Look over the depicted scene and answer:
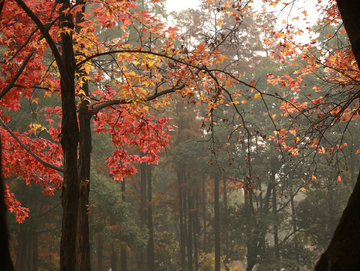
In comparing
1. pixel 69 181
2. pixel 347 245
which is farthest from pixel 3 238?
pixel 69 181

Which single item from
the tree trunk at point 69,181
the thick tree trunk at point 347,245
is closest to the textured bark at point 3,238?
the thick tree trunk at point 347,245

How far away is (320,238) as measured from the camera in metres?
18.1

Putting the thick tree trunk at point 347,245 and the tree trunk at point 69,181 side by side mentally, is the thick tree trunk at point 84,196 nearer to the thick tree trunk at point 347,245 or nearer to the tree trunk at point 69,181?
the tree trunk at point 69,181

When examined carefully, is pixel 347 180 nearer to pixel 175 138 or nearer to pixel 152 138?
pixel 175 138

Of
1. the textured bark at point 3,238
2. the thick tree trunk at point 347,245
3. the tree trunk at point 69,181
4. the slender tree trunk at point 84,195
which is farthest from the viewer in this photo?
the slender tree trunk at point 84,195

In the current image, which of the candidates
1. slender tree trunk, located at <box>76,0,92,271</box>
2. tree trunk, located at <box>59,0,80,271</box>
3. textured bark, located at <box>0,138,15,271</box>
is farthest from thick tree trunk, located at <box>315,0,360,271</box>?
slender tree trunk, located at <box>76,0,92,271</box>

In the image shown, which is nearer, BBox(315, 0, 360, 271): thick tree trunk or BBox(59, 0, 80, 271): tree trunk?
BBox(315, 0, 360, 271): thick tree trunk

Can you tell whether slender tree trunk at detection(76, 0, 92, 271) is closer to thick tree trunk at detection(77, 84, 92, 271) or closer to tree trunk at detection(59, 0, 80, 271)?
thick tree trunk at detection(77, 84, 92, 271)

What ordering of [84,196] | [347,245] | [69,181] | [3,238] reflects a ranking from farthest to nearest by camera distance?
[84,196] → [69,181] → [347,245] → [3,238]

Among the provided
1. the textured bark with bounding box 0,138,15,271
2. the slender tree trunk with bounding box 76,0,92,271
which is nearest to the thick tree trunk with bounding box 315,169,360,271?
the textured bark with bounding box 0,138,15,271

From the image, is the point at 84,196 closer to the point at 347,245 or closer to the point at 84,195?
the point at 84,195

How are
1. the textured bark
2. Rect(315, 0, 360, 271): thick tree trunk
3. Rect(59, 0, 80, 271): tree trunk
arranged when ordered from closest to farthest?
the textured bark < Rect(315, 0, 360, 271): thick tree trunk < Rect(59, 0, 80, 271): tree trunk

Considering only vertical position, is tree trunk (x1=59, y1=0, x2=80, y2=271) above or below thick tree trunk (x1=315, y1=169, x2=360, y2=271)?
above

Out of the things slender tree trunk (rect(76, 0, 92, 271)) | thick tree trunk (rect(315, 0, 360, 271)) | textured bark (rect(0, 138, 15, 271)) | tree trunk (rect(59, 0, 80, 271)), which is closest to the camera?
textured bark (rect(0, 138, 15, 271))
